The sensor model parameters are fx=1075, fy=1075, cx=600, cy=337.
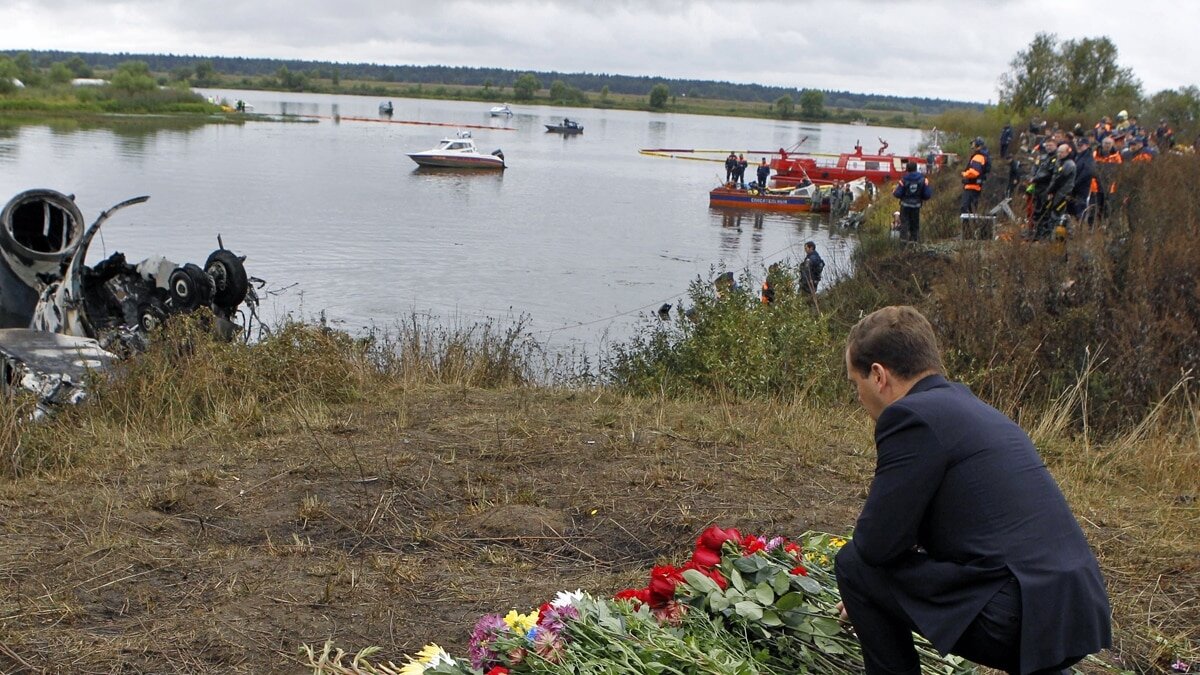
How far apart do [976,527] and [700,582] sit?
4.14ft

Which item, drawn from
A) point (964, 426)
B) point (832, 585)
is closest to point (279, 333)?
point (832, 585)

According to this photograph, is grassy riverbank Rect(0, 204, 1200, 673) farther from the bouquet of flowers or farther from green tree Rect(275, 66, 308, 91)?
green tree Rect(275, 66, 308, 91)

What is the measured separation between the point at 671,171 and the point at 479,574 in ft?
217

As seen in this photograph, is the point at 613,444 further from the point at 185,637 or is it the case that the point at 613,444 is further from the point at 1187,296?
the point at 1187,296

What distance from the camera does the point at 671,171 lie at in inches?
2753

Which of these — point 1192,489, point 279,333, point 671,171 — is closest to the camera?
point 1192,489

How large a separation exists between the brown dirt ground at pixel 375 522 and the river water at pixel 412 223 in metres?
8.31

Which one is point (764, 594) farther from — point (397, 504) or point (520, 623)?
point (397, 504)

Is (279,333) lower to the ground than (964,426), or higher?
lower

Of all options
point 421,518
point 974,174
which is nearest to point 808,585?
point 421,518

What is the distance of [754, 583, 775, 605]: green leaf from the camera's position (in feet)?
12.4

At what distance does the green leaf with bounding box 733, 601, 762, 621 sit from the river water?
39.3 feet

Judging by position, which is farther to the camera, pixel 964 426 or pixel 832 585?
pixel 832 585

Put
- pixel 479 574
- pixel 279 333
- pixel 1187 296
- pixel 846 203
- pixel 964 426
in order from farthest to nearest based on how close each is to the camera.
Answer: pixel 846 203
pixel 1187 296
pixel 279 333
pixel 479 574
pixel 964 426
